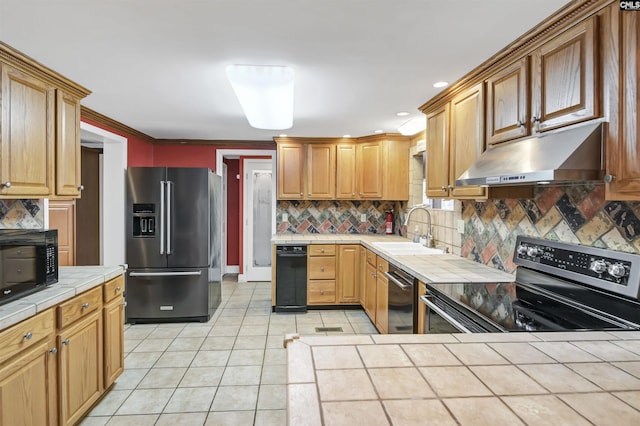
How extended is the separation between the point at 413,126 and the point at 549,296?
2.45 m

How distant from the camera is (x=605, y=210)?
5.39ft

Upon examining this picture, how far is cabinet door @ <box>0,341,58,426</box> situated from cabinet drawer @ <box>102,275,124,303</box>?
21.1 inches

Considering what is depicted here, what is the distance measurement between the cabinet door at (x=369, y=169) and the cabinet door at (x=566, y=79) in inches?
111

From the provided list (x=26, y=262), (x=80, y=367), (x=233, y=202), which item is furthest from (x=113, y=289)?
(x=233, y=202)

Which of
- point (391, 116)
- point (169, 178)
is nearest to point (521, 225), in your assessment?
point (391, 116)

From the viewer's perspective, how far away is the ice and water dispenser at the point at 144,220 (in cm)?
383

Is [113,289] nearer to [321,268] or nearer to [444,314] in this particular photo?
[444,314]

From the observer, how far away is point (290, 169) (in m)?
4.71

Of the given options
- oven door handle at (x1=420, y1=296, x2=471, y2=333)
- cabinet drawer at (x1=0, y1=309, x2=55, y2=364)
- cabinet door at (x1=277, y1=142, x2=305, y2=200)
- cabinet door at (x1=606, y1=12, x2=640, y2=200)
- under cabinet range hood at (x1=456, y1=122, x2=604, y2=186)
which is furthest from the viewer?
cabinet door at (x1=277, y1=142, x2=305, y2=200)

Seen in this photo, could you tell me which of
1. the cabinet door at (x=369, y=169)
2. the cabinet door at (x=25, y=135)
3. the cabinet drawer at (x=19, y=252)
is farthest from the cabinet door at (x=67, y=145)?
the cabinet door at (x=369, y=169)

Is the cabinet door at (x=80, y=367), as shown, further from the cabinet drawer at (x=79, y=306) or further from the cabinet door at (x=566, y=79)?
the cabinet door at (x=566, y=79)

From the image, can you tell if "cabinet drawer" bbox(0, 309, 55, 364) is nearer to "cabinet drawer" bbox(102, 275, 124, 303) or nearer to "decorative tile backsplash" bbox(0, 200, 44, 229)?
"cabinet drawer" bbox(102, 275, 124, 303)

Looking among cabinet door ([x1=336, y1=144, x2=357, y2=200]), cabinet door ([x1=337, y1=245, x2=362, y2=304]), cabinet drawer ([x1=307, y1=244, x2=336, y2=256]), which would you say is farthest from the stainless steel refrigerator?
cabinet door ([x1=336, y1=144, x2=357, y2=200])

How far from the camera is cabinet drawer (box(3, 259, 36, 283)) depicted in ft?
5.54
